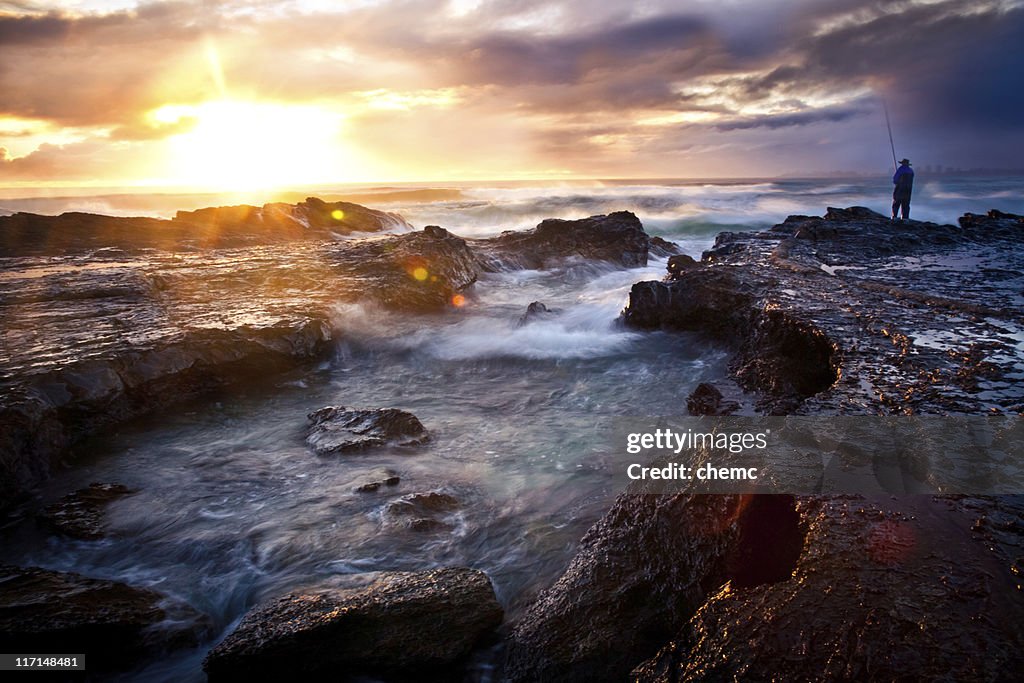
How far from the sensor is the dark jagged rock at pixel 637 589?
8.17 ft

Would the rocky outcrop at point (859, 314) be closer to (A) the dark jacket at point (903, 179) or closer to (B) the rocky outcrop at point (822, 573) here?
(B) the rocky outcrop at point (822, 573)

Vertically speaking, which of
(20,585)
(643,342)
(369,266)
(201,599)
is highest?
(369,266)

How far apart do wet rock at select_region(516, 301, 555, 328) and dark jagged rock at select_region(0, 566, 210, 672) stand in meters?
6.70

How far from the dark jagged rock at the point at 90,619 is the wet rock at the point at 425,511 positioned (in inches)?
55.0

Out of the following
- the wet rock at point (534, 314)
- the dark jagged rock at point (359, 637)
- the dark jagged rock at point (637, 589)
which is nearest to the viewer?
the dark jagged rock at point (637, 589)

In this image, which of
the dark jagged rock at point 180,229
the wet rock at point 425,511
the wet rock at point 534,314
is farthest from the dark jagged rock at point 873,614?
the dark jagged rock at point 180,229

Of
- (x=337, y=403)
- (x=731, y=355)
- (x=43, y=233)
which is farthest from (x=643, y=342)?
(x=43, y=233)

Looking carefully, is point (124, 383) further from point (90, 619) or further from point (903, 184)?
point (903, 184)

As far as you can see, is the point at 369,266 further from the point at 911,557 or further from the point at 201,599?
the point at 911,557

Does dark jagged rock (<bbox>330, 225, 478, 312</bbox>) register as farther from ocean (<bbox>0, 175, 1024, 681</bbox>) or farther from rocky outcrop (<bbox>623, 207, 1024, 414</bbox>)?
rocky outcrop (<bbox>623, 207, 1024, 414</bbox>)

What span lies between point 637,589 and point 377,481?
8.96 ft

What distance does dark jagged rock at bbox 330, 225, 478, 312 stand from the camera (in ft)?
32.4

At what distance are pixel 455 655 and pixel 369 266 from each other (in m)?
8.68

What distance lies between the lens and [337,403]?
6.68 meters
